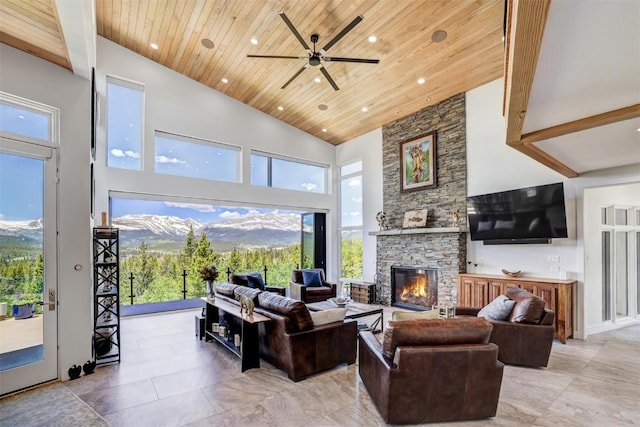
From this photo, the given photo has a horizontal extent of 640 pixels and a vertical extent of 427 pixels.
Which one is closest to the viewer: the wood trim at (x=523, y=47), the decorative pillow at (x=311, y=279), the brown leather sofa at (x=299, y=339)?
the wood trim at (x=523, y=47)

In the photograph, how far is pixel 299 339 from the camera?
3531 millimetres

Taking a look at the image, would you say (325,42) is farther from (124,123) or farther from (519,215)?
(519,215)

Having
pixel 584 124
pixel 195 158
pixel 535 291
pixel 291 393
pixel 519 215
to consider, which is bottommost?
pixel 291 393

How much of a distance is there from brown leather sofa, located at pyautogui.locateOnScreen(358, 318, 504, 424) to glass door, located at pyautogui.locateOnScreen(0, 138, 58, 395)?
12.0 feet

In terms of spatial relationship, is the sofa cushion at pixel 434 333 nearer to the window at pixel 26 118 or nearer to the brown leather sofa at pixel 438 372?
the brown leather sofa at pixel 438 372

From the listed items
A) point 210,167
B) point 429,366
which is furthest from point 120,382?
point 210,167

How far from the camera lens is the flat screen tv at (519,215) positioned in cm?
520

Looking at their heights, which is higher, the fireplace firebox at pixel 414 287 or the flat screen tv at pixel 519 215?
the flat screen tv at pixel 519 215

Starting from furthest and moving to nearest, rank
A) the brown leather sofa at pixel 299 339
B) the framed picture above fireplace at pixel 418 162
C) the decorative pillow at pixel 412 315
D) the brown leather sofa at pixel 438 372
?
the framed picture above fireplace at pixel 418 162 < the brown leather sofa at pixel 299 339 < the decorative pillow at pixel 412 315 < the brown leather sofa at pixel 438 372

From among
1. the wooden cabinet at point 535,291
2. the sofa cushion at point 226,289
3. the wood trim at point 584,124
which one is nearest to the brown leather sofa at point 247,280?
the sofa cushion at point 226,289

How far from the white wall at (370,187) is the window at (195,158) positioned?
3.43m

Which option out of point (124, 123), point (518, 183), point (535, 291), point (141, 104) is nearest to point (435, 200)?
point (518, 183)

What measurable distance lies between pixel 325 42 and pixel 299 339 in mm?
4791

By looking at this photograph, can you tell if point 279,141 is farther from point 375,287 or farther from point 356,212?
point 375,287
